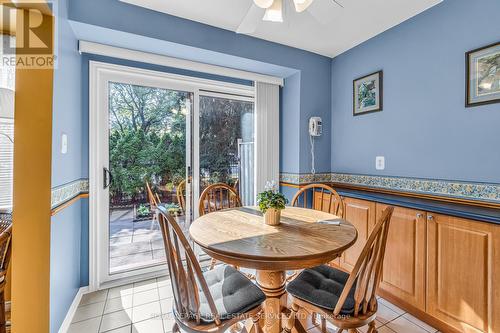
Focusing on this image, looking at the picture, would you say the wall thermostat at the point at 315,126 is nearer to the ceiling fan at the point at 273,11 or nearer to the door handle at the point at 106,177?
the ceiling fan at the point at 273,11

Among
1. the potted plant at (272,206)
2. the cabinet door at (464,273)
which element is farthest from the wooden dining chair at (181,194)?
the cabinet door at (464,273)

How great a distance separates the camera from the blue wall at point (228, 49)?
6.33 ft

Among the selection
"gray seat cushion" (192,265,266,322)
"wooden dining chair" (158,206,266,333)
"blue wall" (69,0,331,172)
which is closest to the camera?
"wooden dining chair" (158,206,266,333)

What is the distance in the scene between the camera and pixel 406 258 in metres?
1.88

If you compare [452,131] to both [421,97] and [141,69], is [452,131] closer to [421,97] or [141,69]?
[421,97]

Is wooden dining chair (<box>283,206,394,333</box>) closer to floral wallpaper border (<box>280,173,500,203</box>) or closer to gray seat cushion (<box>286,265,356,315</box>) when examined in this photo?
gray seat cushion (<box>286,265,356,315</box>)

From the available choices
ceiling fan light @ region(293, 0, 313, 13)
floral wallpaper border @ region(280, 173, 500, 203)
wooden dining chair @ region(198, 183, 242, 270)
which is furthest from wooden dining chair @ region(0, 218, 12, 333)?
floral wallpaper border @ region(280, 173, 500, 203)

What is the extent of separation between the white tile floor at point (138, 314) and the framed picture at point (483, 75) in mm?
1710

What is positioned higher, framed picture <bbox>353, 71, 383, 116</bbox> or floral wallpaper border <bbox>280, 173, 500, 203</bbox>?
framed picture <bbox>353, 71, 383, 116</bbox>

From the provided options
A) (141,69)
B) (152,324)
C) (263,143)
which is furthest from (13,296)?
(263,143)

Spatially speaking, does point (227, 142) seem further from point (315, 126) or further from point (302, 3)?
point (302, 3)

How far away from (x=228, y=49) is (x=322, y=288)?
2.19 metres

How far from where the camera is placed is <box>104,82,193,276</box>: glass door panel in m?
2.39

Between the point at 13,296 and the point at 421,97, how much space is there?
323 centimetres
